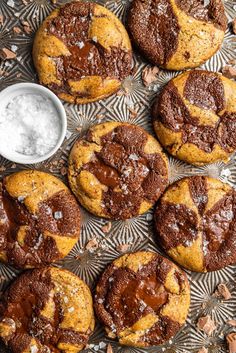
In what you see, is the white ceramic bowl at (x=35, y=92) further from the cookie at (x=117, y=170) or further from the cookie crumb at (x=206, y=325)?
the cookie crumb at (x=206, y=325)

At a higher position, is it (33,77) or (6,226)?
(33,77)

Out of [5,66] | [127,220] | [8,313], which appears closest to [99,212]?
[127,220]

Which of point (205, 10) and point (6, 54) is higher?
point (205, 10)

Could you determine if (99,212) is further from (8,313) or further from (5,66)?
(5,66)

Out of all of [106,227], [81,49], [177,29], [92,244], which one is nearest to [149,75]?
[177,29]

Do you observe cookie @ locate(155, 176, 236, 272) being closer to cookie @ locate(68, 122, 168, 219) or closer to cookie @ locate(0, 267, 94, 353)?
cookie @ locate(68, 122, 168, 219)

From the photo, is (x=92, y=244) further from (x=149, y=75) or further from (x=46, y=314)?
(x=149, y=75)

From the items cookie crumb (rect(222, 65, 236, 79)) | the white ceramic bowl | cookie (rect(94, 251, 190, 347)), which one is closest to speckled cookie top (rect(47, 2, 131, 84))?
the white ceramic bowl
